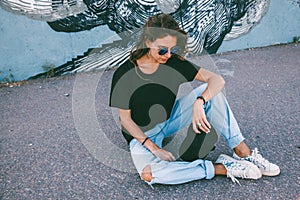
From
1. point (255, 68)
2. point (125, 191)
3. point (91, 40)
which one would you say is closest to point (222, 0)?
point (255, 68)

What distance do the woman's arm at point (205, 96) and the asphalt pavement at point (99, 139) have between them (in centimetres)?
40

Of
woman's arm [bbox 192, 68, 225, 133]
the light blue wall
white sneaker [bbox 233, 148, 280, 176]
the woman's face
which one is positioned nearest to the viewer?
the woman's face

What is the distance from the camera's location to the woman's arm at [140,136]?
2121mm

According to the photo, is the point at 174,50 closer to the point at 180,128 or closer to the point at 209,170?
the point at 180,128

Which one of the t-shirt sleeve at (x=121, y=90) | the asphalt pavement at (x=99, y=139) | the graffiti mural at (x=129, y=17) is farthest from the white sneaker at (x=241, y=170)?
the graffiti mural at (x=129, y=17)

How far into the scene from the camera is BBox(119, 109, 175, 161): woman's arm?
212 cm

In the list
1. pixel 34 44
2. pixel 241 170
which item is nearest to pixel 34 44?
pixel 34 44

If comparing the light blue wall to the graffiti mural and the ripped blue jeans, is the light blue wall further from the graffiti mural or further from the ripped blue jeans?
the ripped blue jeans

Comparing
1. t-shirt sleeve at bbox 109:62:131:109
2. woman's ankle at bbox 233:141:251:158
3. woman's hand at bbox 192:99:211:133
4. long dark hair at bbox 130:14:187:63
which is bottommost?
woman's ankle at bbox 233:141:251:158

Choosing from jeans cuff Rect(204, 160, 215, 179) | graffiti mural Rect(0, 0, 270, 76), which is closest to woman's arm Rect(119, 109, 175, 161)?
jeans cuff Rect(204, 160, 215, 179)

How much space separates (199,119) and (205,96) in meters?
0.17

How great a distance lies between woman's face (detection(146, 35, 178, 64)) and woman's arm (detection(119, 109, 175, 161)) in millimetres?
405

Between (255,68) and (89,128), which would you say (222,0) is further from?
(89,128)

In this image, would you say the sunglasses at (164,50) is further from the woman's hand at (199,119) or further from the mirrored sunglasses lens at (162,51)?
the woman's hand at (199,119)
